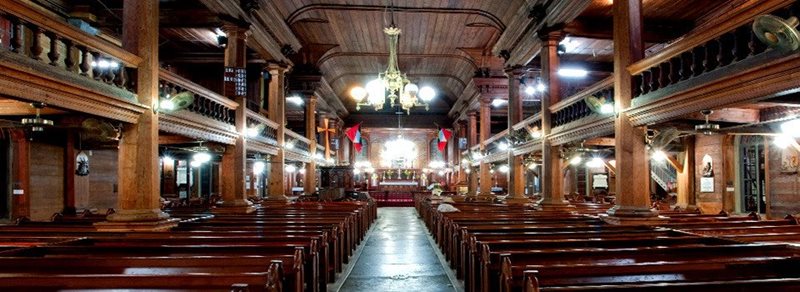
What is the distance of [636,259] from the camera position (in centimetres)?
477

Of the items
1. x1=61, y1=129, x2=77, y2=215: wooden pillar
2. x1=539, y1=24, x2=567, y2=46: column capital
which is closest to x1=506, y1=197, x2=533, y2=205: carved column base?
x1=539, y1=24, x2=567, y2=46: column capital

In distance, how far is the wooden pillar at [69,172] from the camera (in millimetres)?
11319

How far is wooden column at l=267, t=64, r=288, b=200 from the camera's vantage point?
14.0 m

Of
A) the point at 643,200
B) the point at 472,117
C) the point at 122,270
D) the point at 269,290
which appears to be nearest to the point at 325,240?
the point at 122,270

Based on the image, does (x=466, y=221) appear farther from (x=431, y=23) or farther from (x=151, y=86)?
(x=431, y=23)

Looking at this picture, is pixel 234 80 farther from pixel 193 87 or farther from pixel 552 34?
pixel 552 34

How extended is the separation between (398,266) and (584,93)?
4.65 m

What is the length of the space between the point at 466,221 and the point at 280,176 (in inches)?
289

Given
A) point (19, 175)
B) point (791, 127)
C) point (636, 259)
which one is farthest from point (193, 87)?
point (791, 127)

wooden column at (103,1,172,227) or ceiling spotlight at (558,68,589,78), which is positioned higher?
ceiling spotlight at (558,68,589,78)

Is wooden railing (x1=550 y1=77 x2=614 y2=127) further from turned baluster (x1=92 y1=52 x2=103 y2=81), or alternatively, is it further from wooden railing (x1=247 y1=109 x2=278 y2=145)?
turned baluster (x1=92 y1=52 x2=103 y2=81)

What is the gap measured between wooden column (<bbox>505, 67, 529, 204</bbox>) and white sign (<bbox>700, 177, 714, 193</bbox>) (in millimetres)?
4377

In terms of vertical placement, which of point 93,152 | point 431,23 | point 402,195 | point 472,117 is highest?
point 431,23

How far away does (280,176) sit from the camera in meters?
14.2
